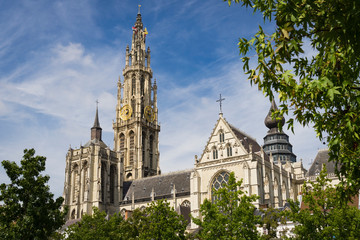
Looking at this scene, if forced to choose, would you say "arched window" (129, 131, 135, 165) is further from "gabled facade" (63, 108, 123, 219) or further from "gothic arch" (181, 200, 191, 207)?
"gothic arch" (181, 200, 191, 207)

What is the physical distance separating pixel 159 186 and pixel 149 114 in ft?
71.8

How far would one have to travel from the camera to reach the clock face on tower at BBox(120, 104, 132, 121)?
282ft

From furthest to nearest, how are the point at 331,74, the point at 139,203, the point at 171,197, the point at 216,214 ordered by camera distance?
the point at 139,203 → the point at 171,197 → the point at 216,214 → the point at 331,74

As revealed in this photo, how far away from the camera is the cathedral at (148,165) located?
169ft

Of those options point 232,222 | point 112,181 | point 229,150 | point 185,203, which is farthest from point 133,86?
point 232,222

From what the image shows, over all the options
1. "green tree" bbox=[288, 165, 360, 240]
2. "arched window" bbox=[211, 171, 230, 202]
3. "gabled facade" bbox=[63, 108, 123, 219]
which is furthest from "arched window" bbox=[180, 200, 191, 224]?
"green tree" bbox=[288, 165, 360, 240]

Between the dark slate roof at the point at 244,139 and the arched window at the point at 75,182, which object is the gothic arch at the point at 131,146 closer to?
the arched window at the point at 75,182

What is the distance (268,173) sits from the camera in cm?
5291

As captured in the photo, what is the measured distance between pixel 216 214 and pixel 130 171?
56.8 meters

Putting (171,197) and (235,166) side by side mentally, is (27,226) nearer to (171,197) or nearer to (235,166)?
(235,166)

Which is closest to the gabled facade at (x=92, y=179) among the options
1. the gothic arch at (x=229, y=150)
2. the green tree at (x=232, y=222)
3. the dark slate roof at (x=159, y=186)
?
the dark slate roof at (x=159, y=186)

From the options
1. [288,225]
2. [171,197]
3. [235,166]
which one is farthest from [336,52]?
[171,197]

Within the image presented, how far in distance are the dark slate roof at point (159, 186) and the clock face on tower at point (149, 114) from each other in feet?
51.8

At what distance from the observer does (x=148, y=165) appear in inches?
3307
